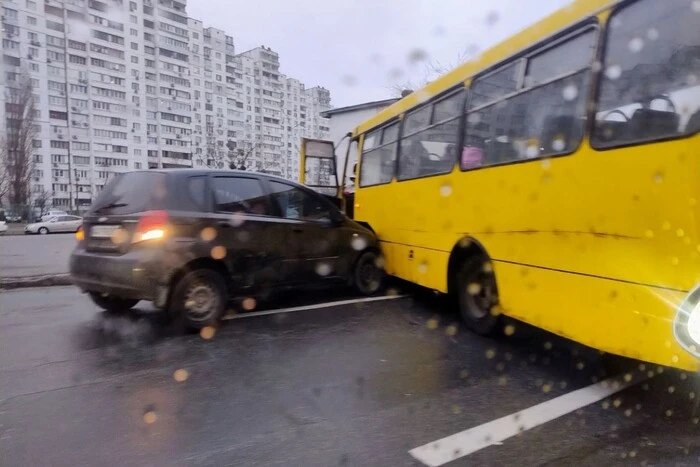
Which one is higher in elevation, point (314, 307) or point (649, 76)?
point (649, 76)

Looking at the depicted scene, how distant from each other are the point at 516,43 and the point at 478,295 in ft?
8.35

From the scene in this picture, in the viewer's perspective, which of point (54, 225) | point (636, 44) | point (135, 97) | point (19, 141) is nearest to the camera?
point (636, 44)

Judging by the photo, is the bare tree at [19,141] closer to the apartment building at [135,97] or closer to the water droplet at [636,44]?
the apartment building at [135,97]

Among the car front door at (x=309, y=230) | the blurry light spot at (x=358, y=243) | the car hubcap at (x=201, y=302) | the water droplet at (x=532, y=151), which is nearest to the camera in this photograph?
the water droplet at (x=532, y=151)

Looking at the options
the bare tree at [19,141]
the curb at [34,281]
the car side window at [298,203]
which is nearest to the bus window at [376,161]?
the car side window at [298,203]

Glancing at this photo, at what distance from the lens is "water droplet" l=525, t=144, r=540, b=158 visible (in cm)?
416

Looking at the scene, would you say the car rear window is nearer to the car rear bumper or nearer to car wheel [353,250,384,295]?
the car rear bumper

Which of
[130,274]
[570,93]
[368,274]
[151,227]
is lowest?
[368,274]

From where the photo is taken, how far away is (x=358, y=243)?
7.13m

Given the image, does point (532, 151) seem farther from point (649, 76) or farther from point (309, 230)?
point (309, 230)

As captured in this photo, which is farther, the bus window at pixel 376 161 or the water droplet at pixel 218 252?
the bus window at pixel 376 161

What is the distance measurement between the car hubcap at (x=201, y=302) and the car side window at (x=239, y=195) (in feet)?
2.92

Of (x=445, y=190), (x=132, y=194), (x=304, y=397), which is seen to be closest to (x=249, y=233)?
(x=132, y=194)

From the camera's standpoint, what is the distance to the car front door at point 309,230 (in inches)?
243
